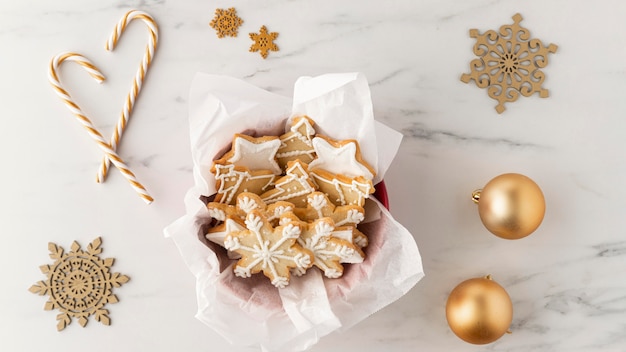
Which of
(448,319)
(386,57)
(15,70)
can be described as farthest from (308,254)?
(15,70)

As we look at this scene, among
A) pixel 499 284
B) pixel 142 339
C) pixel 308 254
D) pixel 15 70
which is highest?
pixel 15 70

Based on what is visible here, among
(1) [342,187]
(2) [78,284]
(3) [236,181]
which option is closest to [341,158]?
(1) [342,187]

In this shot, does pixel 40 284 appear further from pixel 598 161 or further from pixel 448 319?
pixel 598 161

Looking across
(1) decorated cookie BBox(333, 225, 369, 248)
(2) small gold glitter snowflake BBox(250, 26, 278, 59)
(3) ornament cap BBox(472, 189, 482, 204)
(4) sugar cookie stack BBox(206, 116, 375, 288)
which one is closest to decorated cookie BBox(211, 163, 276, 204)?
(4) sugar cookie stack BBox(206, 116, 375, 288)

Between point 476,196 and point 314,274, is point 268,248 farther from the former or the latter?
point 476,196

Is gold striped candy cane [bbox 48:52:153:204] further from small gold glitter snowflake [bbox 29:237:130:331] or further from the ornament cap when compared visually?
the ornament cap

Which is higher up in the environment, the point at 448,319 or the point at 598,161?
the point at 598,161
